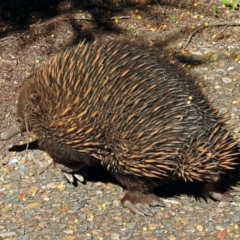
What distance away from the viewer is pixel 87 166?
5.62m

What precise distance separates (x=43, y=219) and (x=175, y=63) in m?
1.60

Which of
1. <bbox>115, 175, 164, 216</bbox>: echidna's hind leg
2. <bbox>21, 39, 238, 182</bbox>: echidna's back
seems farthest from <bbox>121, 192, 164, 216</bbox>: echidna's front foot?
<bbox>21, 39, 238, 182</bbox>: echidna's back

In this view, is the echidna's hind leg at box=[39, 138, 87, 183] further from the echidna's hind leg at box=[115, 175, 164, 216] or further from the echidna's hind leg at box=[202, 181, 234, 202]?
the echidna's hind leg at box=[202, 181, 234, 202]

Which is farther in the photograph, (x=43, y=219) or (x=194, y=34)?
(x=194, y=34)

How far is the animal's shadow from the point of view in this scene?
528 cm

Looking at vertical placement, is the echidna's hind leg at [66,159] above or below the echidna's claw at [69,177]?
above

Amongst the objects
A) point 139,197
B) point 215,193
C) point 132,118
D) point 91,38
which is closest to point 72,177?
point 139,197

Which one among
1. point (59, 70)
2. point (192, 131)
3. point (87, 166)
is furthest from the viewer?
point (87, 166)

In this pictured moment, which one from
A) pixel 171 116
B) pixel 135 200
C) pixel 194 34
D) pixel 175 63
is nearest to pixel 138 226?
pixel 135 200

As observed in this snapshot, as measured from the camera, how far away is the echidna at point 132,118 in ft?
15.5

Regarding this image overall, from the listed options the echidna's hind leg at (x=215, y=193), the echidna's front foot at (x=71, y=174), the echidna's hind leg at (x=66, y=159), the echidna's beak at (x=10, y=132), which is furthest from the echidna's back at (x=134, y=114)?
the echidna's beak at (x=10, y=132)

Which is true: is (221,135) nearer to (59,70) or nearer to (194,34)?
(59,70)

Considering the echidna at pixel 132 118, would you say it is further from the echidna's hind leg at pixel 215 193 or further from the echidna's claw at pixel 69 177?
the echidna's claw at pixel 69 177

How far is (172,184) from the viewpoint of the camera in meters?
5.38
